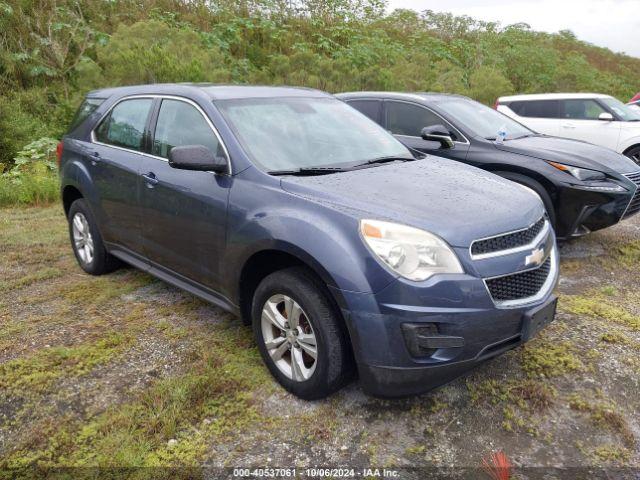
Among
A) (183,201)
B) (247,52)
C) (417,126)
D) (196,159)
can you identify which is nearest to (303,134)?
(196,159)

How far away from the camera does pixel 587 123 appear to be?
32.1 ft

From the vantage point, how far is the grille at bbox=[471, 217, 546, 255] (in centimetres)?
255

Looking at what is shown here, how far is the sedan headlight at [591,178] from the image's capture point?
16.1 ft

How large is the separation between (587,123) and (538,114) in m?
0.90

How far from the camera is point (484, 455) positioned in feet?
8.15

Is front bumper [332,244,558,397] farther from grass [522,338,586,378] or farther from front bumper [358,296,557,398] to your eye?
grass [522,338,586,378]

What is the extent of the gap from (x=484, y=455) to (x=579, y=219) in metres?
3.20

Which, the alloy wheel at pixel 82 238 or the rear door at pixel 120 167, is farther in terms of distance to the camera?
the alloy wheel at pixel 82 238

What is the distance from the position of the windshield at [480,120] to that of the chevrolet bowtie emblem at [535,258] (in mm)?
3100

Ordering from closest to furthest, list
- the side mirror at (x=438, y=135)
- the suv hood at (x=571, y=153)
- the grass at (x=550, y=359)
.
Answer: the grass at (x=550, y=359)
the side mirror at (x=438, y=135)
the suv hood at (x=571, y=153)

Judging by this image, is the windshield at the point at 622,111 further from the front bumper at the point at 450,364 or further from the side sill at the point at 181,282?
the side sill at the point at 181,282

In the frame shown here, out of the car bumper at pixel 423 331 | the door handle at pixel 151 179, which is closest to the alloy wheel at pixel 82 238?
the door handle at pixel 151 179

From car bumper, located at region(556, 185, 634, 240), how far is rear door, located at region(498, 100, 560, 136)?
216 inches

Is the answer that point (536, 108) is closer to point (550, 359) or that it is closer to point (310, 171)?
point (550, 359)
